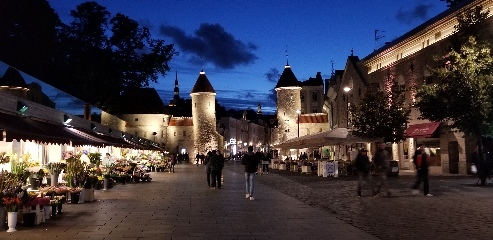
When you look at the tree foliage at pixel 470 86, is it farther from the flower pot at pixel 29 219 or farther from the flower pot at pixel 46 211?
the flower pot at pixel 29 219

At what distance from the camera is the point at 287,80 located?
9012 centimetres

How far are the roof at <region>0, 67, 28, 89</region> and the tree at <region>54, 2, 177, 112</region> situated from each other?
33.0 m

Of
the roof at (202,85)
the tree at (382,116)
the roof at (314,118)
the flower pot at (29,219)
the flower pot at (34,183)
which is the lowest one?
the flower pot at (29,219)

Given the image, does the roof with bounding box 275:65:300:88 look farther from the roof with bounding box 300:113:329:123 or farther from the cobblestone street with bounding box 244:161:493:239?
the cobblestone street with bounding box 244:161:493:239

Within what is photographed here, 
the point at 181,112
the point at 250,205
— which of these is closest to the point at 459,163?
the point at 250,205

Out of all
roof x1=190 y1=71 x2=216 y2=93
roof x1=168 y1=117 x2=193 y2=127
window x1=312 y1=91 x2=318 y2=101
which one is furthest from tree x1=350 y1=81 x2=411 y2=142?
window x1=312 y1=91 x2=318 y2=101

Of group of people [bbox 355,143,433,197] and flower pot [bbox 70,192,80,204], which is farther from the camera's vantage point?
group of people [bbox 355,143,433,197]

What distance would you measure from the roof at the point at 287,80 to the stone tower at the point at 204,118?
40.2 feet

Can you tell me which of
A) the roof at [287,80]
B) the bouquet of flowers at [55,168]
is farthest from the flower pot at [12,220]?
the roof at [287,80]

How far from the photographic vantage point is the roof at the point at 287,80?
8962 cm

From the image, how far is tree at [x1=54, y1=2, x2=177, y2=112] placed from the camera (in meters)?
56.0

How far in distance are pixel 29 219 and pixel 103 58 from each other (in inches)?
2010

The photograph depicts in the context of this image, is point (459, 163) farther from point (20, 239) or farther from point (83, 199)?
point (20, 239)

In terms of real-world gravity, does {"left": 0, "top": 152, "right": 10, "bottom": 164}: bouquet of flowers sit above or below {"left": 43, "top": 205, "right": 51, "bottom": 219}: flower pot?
above
